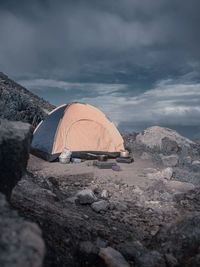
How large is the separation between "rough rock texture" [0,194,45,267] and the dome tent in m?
10.7

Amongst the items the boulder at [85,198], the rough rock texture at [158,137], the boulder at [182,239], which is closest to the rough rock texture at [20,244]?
the boulder at [182,239]

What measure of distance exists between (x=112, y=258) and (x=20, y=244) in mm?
2549

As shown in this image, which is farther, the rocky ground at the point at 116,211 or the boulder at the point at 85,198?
the boulder at the point at 85,198

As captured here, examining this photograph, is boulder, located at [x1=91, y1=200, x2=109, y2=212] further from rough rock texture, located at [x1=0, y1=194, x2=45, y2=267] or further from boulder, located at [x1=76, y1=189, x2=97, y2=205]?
rough rock texture, located at [x1=0, y1=194, x2=45, y2=267]

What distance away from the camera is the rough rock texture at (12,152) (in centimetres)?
452

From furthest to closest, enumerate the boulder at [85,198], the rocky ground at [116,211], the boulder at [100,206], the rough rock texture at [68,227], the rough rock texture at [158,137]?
the rough rock texture at [158,137] → the boulder at [85,198] → the boulder at [100,206] → the rocky ground at [116,211] → the rough rock texture at [68,227]

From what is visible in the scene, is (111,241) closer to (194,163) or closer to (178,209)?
(178,209)

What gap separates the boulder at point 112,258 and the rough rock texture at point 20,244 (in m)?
2.18

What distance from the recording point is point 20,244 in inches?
101

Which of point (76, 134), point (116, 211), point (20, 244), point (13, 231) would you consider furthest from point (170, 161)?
point (20, 244)

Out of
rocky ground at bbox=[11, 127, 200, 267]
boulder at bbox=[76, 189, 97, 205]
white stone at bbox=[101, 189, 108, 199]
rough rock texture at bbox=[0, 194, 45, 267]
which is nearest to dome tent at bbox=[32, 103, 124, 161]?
rocky ground at bbox=[11, 127, 200, 267]

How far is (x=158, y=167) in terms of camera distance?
13.3 metres

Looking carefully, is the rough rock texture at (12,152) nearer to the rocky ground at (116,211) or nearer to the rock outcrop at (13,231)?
the rock outcrop at (13,231)

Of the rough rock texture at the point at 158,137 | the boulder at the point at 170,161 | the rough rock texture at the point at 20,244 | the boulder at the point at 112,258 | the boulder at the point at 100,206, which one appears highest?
the rough rock texture at the point at 158,137
